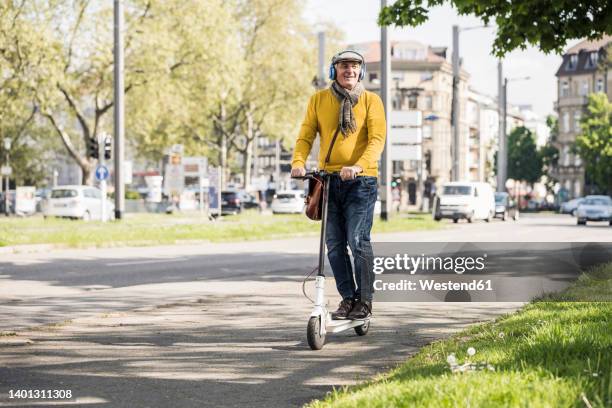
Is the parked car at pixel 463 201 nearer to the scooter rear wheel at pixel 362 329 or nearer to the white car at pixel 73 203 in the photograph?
the white car at pixel 73 203

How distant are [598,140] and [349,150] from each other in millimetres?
81671

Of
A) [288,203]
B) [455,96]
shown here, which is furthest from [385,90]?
[288,203]

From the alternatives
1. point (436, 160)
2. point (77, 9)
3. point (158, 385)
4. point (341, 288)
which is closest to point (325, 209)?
point (341, 288)

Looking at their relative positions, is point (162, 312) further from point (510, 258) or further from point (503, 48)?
point (510, 258)

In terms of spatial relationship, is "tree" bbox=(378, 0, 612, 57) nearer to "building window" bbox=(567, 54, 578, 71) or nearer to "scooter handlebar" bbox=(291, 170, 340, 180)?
"scooter handlebar" bbox=(291, 170, 340, 180)

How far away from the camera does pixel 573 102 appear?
118375mm

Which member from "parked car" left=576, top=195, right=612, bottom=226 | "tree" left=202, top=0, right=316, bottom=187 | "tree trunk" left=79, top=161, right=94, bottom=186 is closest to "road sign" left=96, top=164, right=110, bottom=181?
"tree trunk" left=79, top=161, right=94, bottom=186

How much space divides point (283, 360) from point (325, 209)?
115cm

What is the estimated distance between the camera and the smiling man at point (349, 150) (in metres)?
7.35

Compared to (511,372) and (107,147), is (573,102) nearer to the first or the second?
(107,147)

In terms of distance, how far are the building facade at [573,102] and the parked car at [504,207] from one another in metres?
60.5

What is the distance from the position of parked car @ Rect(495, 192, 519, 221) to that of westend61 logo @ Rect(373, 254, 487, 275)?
42.8 metres

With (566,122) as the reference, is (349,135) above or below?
below

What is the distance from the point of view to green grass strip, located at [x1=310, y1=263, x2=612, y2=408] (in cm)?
431
